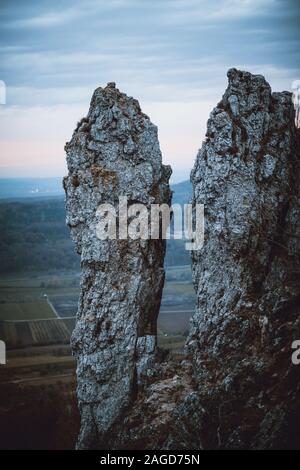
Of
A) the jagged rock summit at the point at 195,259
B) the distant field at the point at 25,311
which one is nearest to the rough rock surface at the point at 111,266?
the jagged rock summit at the point at 195,259

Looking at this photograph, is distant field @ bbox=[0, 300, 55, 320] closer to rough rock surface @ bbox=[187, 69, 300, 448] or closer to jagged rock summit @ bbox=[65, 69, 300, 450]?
jagged rock summit @ bbox=[65, 69, 300, 450]

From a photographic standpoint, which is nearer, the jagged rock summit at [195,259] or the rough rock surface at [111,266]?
the jagged rock summit at [195,259]

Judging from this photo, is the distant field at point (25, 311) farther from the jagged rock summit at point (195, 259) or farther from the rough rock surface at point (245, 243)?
the rough rock surface at point (245, 243)

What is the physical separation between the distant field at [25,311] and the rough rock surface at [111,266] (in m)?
45.2

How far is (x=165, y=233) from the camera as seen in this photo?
2066 centimetres

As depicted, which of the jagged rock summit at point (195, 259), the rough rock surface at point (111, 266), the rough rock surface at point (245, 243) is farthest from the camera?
the rough rock surface at point (111, 266)

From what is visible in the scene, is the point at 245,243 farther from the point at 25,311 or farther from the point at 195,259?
the point at 25,311

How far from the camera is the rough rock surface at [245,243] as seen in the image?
18547 mm

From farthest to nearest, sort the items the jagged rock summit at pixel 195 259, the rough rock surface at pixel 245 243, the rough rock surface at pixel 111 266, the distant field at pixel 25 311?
the distant field at pixel 25 311 → the rough rock surface at pixel 111 266 → the jagged rock summit at pixel 195 259 → the rough rock surface at pixel 245 243

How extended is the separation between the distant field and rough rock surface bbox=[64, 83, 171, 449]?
4520cm

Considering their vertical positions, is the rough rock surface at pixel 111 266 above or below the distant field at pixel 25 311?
above

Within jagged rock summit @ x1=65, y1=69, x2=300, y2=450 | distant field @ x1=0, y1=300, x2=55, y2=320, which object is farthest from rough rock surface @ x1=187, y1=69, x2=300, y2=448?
distant field @ x1=0, y1=300, x2=55, y2=320
